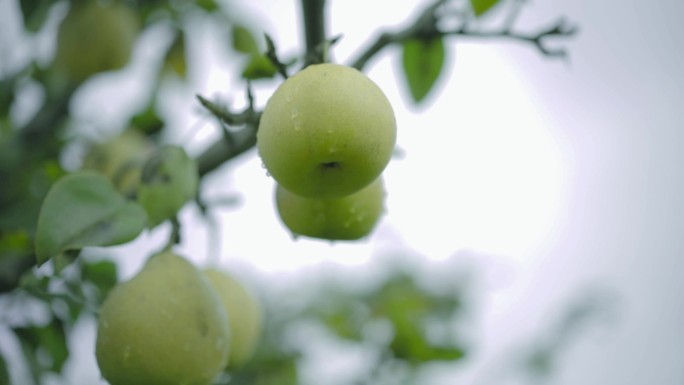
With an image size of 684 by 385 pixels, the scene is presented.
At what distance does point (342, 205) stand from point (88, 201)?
0.70ft

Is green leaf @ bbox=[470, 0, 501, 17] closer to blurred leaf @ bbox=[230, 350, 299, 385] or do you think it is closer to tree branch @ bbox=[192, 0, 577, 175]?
tree branch @ bbox=[192, 0, 577, 175]

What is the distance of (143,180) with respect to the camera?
0.63 metres

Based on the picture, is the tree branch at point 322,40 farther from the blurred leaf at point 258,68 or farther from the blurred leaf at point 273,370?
the blurred leaf at point 273,370

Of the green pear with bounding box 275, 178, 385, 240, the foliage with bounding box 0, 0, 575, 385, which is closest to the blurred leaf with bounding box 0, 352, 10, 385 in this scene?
the foliage with bounding box 0, 0, 575, 385

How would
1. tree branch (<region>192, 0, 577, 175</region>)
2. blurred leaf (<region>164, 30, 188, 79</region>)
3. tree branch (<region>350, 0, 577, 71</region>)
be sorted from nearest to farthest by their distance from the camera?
tree branch (<region>192, 0, 577, 175</region>) < tree branch (<region>350, 0, 577, 71</region>) < blurred leaf (<region>164, 30, 188, 79</region>)

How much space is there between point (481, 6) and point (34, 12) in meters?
0.60

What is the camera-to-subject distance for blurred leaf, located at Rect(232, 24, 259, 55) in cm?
116

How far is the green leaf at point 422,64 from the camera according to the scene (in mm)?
788

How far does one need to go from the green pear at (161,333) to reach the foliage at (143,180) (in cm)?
5

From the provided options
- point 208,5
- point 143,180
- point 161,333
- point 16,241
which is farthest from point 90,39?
point 161,333

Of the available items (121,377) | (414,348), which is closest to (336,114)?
(121,377)

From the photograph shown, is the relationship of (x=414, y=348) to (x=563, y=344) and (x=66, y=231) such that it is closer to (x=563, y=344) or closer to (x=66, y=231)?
(x=66, y=231)

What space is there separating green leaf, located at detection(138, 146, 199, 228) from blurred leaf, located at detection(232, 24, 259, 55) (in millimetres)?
554

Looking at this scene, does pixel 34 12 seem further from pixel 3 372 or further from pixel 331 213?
pixel 331 213
